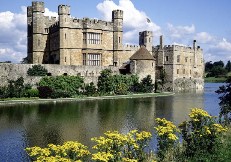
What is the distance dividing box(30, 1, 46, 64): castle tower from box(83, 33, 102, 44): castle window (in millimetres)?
6460

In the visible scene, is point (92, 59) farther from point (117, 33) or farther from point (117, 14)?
point (117, 14)

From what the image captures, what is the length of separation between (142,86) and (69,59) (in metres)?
10.7

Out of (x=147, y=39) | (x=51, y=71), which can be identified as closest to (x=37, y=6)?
(x=51, y=71)

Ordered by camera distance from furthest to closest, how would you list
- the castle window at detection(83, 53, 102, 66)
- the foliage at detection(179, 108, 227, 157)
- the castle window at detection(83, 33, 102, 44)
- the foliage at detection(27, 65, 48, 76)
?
the castle window at detection(83, 53, 102, 66) → the castle window at detection(83, 33, 102, 44) → the foliage at detection(27, 65, 48, 76) → the foliage at detection(179, 108, 227, 157)

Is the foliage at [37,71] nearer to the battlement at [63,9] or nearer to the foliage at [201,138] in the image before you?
the battlement at [63,9]

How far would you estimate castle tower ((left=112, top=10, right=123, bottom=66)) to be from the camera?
174ft

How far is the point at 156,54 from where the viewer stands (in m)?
61.7

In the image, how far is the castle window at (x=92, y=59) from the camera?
50.4m

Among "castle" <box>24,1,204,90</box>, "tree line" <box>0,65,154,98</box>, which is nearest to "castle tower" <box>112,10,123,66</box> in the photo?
"castle" <box>24,1,204,90</box>

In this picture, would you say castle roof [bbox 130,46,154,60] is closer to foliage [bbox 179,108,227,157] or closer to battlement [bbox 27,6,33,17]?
battlement [bbox 27,6,33,17]

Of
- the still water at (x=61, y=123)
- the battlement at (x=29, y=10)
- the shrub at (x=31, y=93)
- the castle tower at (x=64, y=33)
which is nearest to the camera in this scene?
the still water at (x=61, y=123)

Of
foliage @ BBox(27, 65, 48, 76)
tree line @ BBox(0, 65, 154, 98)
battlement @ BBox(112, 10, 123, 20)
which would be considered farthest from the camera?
battlement @ BBox(112, 10, 123, 20)

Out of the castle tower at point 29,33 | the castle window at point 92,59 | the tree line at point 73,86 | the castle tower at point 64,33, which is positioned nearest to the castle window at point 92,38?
the castle window at point 92,59

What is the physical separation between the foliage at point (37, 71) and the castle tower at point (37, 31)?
8411 millimetres
